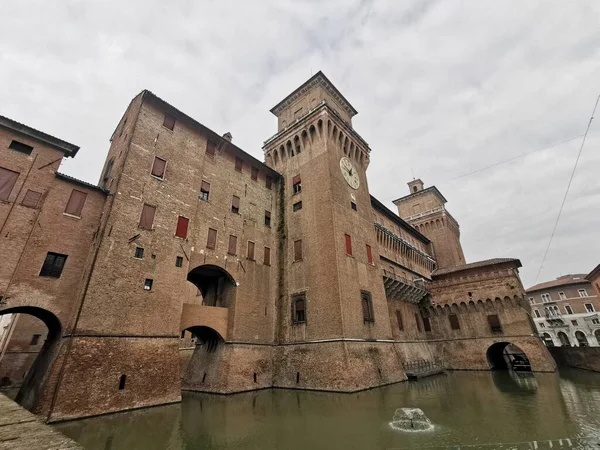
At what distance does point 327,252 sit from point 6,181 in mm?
17598

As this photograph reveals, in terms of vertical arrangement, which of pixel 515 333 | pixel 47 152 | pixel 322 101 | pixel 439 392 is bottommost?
pixel 439 392

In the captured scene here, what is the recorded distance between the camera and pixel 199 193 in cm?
1998

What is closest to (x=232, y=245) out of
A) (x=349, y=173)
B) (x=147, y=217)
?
(x=147, y=217)

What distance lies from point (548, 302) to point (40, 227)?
2845 inches

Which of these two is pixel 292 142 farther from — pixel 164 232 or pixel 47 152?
pixel 47 152

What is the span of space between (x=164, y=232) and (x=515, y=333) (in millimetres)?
31293

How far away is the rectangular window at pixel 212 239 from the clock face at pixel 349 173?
38.5 feet

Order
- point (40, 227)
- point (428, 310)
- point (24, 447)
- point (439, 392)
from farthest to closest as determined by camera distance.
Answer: point (428, 310)
point (439, 392)
point (40, 227)
point (24, 447)

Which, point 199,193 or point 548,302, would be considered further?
point 548,302

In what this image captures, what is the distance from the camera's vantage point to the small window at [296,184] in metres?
24.7

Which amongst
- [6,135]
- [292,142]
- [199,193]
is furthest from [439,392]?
[6,135]

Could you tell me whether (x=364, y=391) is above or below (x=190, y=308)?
below

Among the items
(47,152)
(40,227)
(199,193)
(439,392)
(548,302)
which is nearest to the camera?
(40,227)

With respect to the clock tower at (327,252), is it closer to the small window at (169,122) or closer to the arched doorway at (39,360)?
the small window at (169,122)
